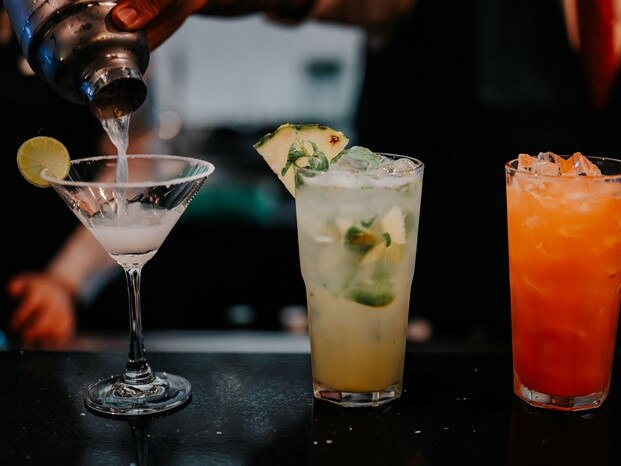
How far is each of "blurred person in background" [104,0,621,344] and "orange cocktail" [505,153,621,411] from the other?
224cm

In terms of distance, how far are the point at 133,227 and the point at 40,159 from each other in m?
0.20

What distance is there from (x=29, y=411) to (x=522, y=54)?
2887 millimetres

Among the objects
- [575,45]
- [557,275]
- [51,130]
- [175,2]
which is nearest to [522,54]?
[575,45]

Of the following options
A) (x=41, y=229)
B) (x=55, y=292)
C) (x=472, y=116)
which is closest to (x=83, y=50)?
(x=55, y=292)

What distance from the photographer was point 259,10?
2338 millimetres

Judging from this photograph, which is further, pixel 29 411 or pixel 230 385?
pixel 230 385

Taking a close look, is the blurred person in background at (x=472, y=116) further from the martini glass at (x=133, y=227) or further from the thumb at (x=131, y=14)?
the martini glass at (x=133, y=227)

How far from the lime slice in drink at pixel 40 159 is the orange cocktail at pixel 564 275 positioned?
0.74m

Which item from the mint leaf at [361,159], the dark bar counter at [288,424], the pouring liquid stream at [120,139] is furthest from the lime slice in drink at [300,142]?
the dark bar counter at [288,424]

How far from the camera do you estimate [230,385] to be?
1438mm

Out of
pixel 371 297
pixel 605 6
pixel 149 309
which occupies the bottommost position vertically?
pixel 149 309

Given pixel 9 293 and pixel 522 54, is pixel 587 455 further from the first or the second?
pixel 522 54

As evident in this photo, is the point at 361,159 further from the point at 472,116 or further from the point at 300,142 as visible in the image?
the point at 472,116

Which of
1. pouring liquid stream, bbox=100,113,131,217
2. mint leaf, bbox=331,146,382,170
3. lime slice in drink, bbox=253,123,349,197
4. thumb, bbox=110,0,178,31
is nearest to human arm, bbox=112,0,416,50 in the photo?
thumb, bbox=110,0,178,31
